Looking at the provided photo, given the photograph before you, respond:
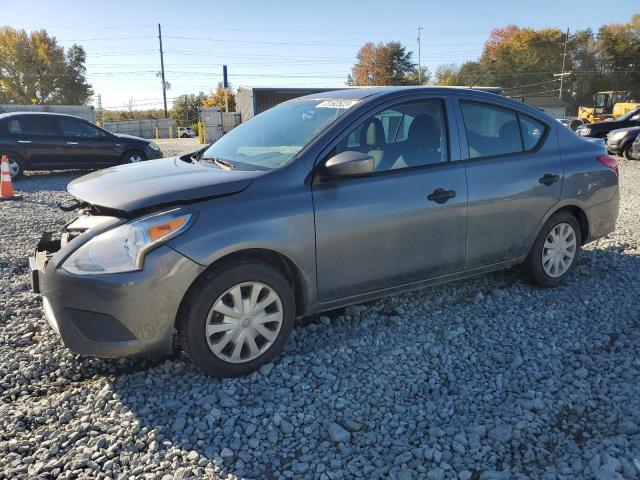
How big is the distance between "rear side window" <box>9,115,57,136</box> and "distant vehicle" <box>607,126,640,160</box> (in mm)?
15942

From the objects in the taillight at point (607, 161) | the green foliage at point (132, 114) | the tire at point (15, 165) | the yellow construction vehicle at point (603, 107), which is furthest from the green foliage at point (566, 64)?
the taillight at point (607, 161)

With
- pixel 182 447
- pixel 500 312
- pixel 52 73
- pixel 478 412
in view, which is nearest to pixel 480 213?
pixel 500 312

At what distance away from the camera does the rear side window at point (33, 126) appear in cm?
1224

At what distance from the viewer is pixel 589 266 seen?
5.23 metres

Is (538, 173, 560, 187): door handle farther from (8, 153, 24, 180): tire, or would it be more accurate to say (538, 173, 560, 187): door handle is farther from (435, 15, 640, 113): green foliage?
(435, 15, 640, 113): green foliage

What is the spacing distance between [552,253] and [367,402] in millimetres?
2542

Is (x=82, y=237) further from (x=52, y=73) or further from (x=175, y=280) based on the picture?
(x=52, y=73)

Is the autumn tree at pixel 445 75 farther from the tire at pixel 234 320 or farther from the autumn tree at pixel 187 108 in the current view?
the tire at pixel 234 320

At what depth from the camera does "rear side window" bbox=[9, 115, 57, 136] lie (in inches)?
482

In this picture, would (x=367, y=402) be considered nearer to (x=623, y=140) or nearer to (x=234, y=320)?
(x=234, y=320)

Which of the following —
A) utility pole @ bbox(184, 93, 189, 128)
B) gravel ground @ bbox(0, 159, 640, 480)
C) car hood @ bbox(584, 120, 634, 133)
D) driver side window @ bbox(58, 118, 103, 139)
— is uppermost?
utility pole @ bbox(184, 93, 189, 128)

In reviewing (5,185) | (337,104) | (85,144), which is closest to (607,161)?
(337,104)

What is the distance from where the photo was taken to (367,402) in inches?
116

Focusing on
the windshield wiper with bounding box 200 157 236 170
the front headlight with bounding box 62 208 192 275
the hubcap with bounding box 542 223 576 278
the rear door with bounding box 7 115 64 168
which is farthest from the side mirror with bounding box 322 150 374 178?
the rear door with bounding box 7 115 64 168
